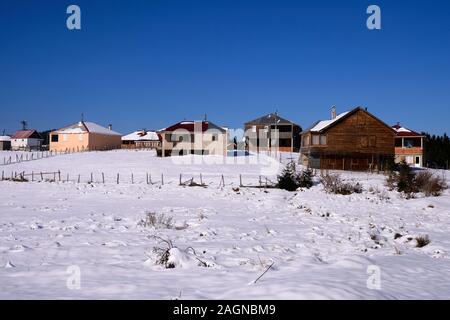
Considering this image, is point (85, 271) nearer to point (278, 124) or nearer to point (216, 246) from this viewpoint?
point (216, 246)

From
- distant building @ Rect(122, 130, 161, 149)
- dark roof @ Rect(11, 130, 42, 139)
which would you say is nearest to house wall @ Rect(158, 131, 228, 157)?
distant building @ Rect(122, 130, 161, 149)

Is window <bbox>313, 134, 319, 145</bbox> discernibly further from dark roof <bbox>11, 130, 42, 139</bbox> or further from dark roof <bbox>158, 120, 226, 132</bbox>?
dark roof <bbox>11, 130, 42, 139</bbox>

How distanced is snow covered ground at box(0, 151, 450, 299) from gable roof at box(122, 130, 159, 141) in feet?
210

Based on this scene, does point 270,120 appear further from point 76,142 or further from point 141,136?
point 76,142

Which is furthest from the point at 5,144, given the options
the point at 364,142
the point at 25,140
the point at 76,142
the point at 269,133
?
the point at 364,142

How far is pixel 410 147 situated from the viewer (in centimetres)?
6000

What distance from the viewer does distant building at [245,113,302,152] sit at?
229 ft

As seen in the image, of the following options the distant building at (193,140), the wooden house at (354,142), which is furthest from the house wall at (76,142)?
the wooden house at (354,142)

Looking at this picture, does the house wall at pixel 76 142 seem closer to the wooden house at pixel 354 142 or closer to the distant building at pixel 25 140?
the distant building at pixel 25 140

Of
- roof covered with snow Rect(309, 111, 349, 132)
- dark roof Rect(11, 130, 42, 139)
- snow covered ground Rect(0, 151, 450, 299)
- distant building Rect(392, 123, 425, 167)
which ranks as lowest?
snow covered ground Rect(0, 151, 450, 299)

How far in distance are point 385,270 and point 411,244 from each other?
395 centimetres

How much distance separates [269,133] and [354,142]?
25633mm

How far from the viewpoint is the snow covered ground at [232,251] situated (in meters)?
6.20
